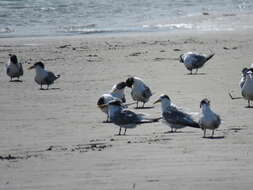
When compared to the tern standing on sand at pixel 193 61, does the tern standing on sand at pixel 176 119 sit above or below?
below

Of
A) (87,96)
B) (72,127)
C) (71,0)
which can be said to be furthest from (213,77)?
(71,0)

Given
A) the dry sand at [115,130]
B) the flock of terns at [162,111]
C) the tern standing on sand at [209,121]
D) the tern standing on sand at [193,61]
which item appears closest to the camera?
the dry sand at [115,130]

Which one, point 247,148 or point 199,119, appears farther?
point 199,119

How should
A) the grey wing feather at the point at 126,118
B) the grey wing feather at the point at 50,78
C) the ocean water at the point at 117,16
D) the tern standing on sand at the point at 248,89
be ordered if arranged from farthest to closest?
1. the ocean water at the point at 117,16
2. the grey wing feather at the point at 50,78
3. the tern standing on sand at the point at 248,89
4. the grey wing feather at the point at 126,118

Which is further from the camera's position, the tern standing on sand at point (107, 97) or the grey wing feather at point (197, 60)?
the grey wing feather at point (197, 60)

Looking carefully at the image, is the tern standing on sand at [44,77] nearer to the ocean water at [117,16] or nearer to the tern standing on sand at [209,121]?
the tern standing on sand at [209,121]

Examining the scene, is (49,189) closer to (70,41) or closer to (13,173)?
(13,173)

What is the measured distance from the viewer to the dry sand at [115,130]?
22.4 feet

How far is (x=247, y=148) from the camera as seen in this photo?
805cm

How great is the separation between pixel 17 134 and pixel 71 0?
27.6 m

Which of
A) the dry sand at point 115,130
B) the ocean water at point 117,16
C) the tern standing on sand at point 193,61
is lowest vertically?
the dry sand at point 115,130

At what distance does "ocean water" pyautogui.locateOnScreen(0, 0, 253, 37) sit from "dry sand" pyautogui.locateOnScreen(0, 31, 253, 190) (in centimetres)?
552

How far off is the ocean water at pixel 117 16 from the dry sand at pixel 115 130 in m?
5.52

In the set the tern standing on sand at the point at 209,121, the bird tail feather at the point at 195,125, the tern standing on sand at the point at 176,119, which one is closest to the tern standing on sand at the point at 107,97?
the tern standing on sand at the point at 176,119
